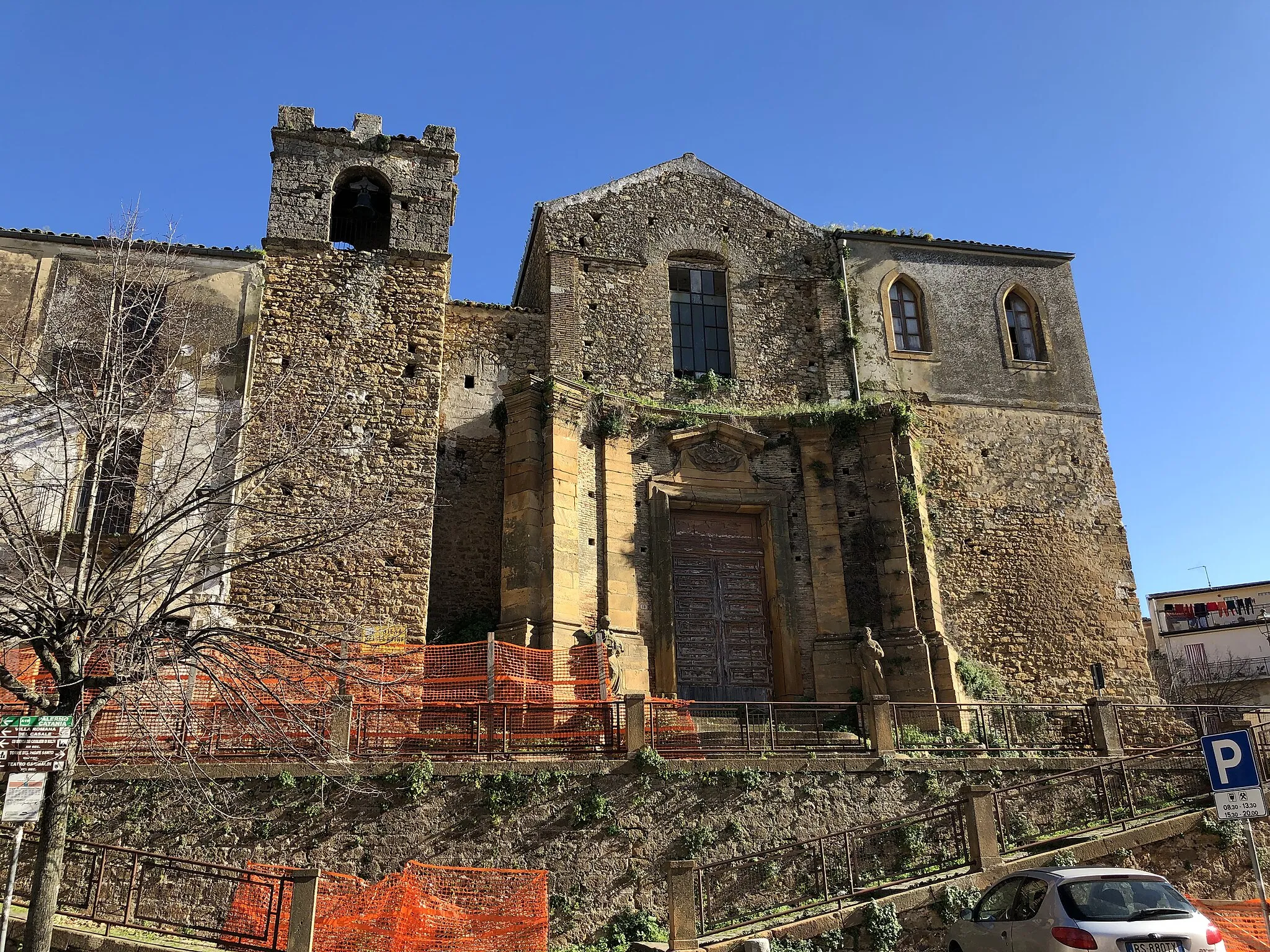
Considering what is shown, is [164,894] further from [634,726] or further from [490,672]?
[634,726]

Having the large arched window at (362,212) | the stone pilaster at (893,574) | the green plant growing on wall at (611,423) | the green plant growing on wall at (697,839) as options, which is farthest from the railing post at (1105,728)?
the large arched window at (362,212)

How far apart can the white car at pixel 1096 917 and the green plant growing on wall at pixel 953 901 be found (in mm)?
2072

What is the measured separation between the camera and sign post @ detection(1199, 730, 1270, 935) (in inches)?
378

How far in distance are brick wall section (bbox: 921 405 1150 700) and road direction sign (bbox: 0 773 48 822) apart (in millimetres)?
16228

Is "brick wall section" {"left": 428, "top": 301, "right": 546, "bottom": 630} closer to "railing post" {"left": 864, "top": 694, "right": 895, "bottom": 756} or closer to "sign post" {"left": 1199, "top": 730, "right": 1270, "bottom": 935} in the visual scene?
"railing post" {"left": 864, "top": 694, "right": 895, "bottom": 756}

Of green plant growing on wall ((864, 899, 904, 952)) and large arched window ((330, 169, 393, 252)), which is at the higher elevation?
large arched window ((330, 169, 393, 252))

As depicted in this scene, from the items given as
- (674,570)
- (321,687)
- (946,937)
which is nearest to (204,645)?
(321,687)

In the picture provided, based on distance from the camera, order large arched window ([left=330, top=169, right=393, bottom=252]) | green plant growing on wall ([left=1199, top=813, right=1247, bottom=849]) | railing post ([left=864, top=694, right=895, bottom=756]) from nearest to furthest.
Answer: green plant growing on wall ([left=1199, top=813, right=1247, bottom=849]) → railing post ([left=864, top=694, right=895, bottom=756]) → large arched window ([left=330, top=169, right=393, bottom=252])

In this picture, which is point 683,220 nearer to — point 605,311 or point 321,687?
point 605,311

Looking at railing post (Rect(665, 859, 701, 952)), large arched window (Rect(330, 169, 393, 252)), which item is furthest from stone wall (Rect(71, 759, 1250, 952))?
large arched window (Rect(330, 169, 393, 252))

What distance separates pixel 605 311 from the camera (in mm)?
21578

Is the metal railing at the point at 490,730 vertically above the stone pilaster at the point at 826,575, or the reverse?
the stone pilaster at the point at 826,575

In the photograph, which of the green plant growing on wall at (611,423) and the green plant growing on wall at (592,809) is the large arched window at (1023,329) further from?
the green plant growing on wall at (592,809)

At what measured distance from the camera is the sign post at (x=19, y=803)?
8.45 metres
